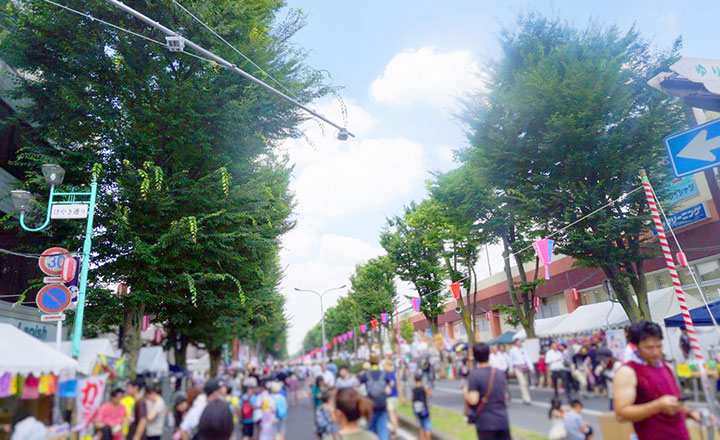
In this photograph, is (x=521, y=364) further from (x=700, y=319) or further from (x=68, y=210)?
(x=68, y=210)

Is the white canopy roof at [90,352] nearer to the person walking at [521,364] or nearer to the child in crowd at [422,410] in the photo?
the child in crowd at [422,410]

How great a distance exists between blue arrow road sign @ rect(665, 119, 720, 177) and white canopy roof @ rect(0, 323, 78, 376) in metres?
10.1

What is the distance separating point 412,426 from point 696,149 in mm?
7557

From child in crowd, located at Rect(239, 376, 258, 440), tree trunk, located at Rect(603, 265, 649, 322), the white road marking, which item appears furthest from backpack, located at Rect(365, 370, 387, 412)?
tree trunk, located at Rect(603, 265, 649, 322)

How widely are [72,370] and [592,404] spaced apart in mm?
11483

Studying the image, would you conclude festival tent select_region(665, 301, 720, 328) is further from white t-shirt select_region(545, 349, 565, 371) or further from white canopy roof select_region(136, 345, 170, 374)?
white canopy roof select_region(136, 345, 170, 374)

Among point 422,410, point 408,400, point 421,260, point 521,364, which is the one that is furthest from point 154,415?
point 421,260

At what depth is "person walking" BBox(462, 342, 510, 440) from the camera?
4.63 meters

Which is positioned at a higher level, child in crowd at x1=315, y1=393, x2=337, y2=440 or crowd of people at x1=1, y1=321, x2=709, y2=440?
crowd of people at x1=1, y1=321, x2=709, y2=440

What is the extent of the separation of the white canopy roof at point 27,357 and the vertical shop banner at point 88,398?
0.55 metres

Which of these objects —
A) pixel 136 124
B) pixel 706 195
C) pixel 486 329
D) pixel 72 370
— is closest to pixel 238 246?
pixel 136 124

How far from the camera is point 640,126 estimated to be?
1457 cm

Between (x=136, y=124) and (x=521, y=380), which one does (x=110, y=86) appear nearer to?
(x=136, y=124)

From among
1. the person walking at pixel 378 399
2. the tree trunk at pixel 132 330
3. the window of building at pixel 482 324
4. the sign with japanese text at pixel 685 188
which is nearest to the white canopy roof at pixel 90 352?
the tree trunk at pixel 132 330
